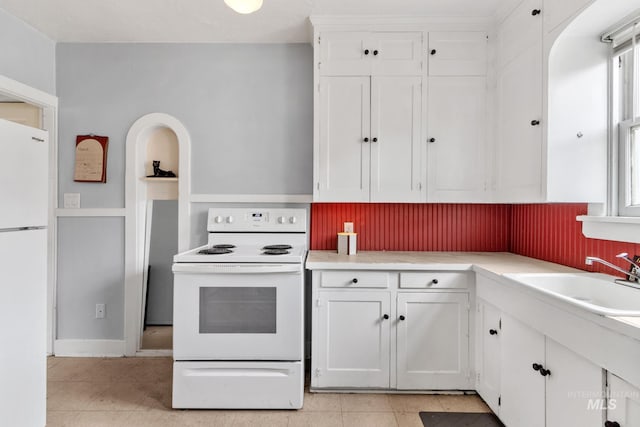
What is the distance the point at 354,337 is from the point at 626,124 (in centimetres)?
185

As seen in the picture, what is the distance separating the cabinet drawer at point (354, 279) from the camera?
2225 millimetres

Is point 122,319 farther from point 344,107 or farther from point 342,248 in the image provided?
point 344,107

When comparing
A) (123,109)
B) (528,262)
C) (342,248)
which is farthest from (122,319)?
(528,262)

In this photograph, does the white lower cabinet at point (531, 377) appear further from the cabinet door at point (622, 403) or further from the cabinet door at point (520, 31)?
the cabinet door at point (520, 31)

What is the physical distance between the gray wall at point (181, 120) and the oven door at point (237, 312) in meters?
0.80

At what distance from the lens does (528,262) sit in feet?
7.49

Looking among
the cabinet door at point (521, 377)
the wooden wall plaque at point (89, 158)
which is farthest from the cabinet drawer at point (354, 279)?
the wooden wall plaque at point (89, 158)

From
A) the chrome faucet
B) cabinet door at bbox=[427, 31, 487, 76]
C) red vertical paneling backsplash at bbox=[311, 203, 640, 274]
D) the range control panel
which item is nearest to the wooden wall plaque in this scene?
the range control panel

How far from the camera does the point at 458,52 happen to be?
2.47 metres

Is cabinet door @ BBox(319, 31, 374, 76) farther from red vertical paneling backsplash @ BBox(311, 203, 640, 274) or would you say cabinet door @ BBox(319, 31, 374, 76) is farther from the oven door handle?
the oven door handle

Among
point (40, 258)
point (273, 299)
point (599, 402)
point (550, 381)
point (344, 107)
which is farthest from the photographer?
point (344, 107)

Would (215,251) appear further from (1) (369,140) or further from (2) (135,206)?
(1) (369,140)

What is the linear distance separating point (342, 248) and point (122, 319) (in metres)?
1.83

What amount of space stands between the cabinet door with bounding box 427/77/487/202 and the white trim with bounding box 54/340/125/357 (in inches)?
105
